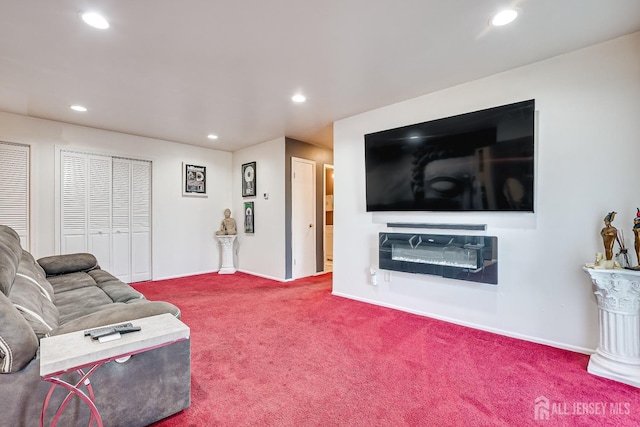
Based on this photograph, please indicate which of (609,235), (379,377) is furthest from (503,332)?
(379,377)

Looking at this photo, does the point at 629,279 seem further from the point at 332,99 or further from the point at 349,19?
the point at 332,99

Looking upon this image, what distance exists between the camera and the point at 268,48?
2.32m

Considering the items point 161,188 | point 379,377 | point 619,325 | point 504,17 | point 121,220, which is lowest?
point 379,377

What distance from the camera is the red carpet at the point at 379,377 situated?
167 cm

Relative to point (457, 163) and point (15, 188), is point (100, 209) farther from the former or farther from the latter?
point (457, 163)

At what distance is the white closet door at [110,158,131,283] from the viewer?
462cm

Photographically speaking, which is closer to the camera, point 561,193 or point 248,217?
point 561,193

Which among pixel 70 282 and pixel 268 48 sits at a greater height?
pixel 268 48

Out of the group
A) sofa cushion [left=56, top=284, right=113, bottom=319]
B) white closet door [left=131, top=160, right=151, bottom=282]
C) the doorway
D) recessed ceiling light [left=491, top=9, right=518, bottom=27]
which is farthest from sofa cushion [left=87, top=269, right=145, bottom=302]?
the doorway

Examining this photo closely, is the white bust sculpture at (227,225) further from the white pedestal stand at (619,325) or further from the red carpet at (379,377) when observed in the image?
the white pedestal stand at (619,325)

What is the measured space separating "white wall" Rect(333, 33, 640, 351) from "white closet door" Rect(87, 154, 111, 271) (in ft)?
14.9

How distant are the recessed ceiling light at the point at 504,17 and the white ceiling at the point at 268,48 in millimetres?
54

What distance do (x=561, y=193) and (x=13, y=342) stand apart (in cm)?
340

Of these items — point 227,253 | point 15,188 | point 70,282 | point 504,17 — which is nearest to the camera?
point 504,17
